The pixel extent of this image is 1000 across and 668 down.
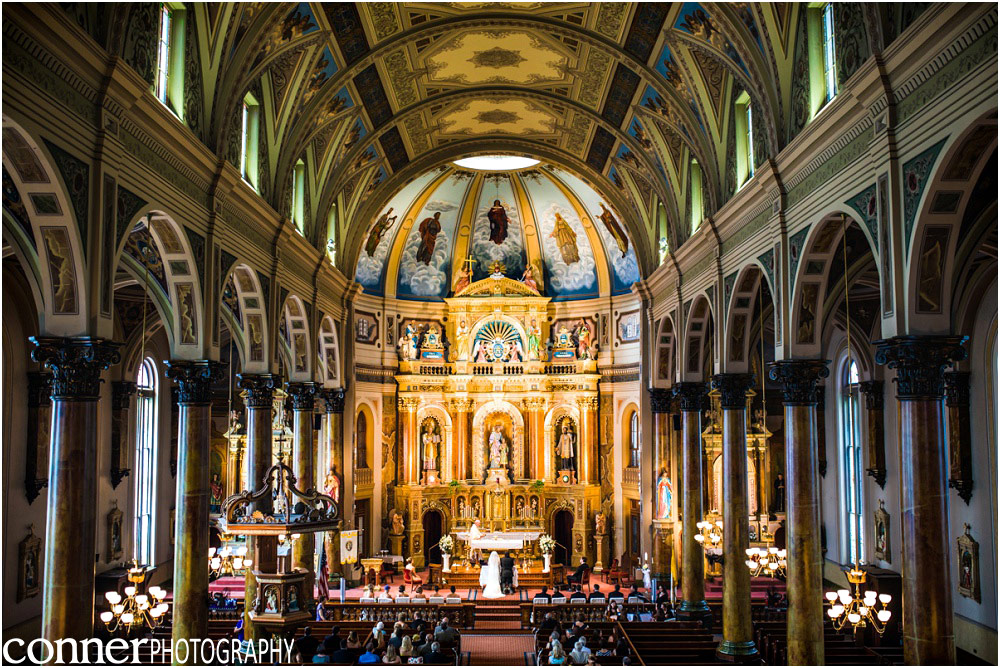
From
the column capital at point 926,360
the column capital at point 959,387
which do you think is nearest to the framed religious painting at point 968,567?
the column capital at point 959,387

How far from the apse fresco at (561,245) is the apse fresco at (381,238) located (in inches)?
200

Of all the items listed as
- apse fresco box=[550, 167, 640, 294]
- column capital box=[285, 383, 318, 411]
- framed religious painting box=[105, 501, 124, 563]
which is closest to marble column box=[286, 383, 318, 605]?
column capital box=[285, 383, 318, 411]

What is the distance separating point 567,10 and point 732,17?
18.5ft

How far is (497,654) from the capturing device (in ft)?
79.2

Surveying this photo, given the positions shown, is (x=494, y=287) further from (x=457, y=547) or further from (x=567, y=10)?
(x=567, y=10)

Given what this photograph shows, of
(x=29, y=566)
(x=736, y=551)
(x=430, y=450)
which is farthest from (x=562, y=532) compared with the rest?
(x=29, y=566)

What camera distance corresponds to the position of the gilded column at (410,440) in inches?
1570

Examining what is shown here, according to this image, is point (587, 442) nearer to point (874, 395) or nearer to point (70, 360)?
point (874, 395)

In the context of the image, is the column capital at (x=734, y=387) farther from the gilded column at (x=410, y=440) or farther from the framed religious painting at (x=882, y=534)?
the gilded column at (x=410, y=440)

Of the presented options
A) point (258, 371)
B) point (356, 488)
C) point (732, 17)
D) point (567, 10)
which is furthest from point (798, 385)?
point (356, 488)

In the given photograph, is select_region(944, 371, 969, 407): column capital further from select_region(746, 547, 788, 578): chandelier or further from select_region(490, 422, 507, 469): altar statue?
select_region(490, 422, 507, 469): altar statue

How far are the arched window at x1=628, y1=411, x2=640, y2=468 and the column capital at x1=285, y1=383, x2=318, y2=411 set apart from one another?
15.7 metres

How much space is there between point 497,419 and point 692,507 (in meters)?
15.9

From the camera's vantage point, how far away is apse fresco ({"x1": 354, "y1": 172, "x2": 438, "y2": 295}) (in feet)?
127
